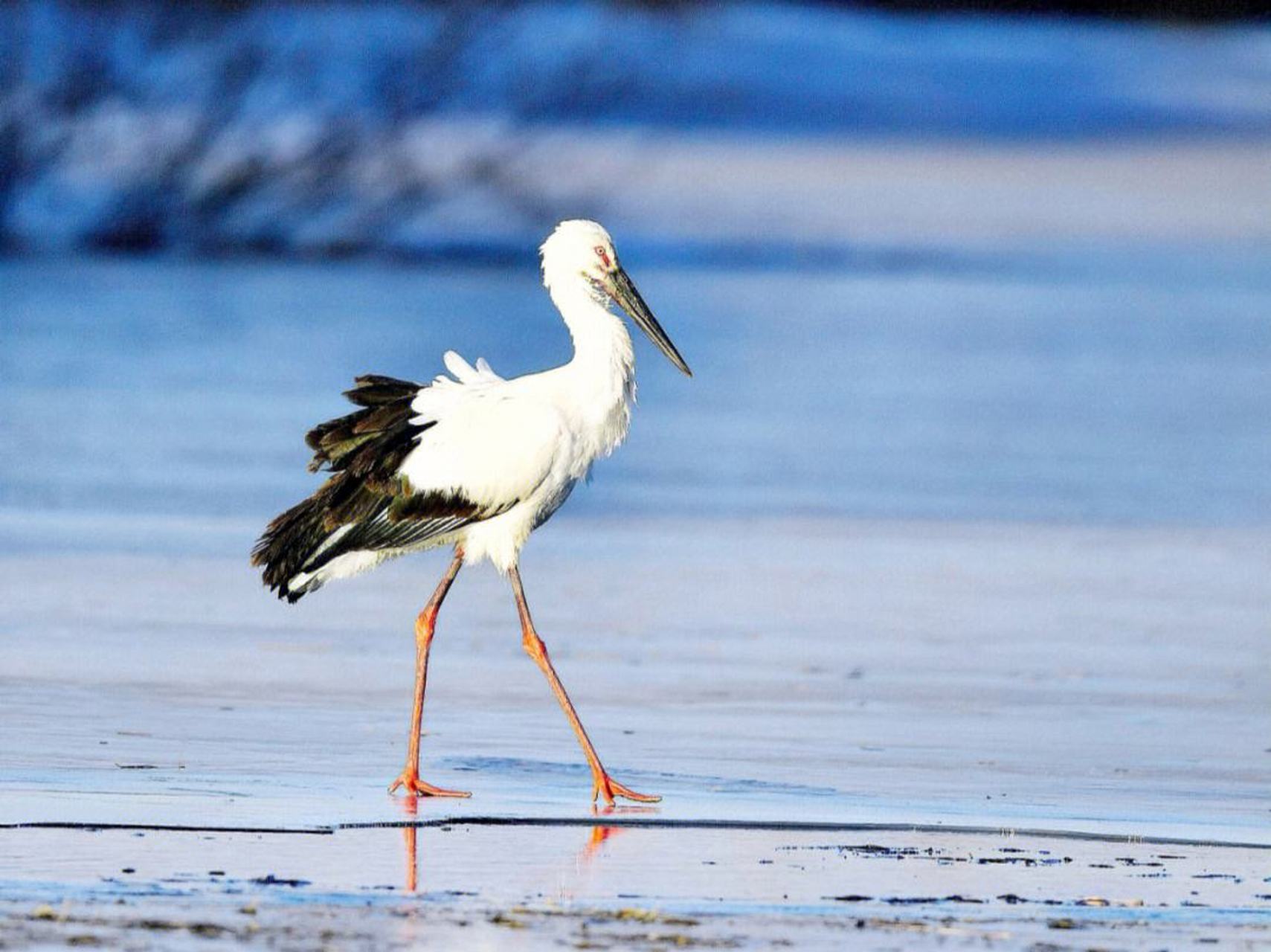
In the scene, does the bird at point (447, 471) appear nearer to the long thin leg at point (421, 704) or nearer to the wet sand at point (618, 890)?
the long thin leg at point (421, 704)

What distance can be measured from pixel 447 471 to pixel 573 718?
958 millimetres

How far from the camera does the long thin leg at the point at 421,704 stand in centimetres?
901

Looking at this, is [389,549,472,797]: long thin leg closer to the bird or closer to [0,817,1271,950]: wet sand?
the bird

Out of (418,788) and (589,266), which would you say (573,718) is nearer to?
(418,788)

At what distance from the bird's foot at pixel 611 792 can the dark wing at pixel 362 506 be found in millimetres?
1321

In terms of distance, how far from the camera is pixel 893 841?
27.3ft

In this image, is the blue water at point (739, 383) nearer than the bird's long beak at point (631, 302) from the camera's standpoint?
No

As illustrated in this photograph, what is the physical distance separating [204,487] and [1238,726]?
24.5ft

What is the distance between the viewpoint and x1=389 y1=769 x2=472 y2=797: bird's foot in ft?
29.4

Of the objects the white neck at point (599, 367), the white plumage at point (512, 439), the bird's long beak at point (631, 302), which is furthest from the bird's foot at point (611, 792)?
the bird's long beak at point (631, 302)

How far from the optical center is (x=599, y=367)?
10.4 metres

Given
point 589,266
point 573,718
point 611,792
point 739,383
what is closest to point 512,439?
point 589,266

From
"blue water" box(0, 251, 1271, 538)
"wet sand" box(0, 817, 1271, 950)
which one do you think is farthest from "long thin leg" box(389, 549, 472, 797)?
"blue water" box(0, 251, 1271, 538)

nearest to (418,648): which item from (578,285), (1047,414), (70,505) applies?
(578,285)
